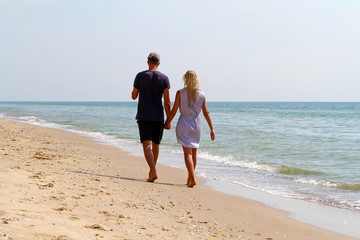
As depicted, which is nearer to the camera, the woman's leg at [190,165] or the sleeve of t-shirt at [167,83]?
the sleeve of t-shirt at [167,83]

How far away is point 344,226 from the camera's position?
4.77 metres

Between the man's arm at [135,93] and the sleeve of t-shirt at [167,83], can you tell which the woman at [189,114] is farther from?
the man's arm at [135,93]

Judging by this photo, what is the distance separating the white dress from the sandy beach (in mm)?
721

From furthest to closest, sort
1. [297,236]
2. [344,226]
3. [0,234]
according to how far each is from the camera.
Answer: [344,226] < [297,236] < [0,234]

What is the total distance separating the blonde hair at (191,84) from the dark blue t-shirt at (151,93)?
0.97 feet

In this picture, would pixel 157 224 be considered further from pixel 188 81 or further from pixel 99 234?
pixel 188 81

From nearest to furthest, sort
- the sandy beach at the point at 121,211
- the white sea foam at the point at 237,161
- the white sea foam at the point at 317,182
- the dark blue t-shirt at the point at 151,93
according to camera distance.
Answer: the sandy beach at the point at 121,211 < the dark blue t-shirt at the point at 151,93 < the white sea foam at the point at 317,182 < the white sea foam at the point at 237,161

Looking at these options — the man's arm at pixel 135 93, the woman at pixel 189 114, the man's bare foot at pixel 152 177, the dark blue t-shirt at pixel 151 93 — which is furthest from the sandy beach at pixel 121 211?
the man's arm at pixel 135 93

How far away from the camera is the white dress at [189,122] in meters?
A: 6.09

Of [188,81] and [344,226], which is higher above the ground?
[188,81]

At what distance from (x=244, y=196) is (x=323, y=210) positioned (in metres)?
1.14

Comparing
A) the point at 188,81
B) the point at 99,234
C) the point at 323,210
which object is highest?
the point at 188,81

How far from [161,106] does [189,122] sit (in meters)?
0.49

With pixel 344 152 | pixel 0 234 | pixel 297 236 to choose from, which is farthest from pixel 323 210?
pixel 344 152
